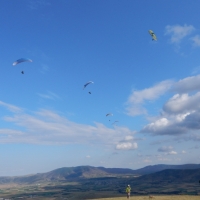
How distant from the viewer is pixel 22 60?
46.9 metres

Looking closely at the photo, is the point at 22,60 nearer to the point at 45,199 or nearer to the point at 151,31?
the point at 151,31

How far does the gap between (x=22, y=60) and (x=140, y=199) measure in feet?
112

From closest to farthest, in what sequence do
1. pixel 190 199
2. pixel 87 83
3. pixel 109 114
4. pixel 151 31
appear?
pixel 190 199
pixel 151 31
pixel 87 83
pixel 109 114

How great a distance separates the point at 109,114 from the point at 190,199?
110 ft

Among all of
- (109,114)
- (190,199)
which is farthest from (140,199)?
(109,114)

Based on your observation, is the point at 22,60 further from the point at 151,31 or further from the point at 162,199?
the point at 162,199

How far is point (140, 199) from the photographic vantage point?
41469 millimetres

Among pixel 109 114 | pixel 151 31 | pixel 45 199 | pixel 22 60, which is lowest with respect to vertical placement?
pixel 45 199

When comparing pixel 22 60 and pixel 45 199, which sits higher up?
pixel 22 60

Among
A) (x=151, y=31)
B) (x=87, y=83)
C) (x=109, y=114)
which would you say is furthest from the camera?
(x=109, y=114)

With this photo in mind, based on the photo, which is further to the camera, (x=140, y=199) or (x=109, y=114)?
(x=109, y=114)

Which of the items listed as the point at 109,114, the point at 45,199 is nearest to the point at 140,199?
the point at 109,114

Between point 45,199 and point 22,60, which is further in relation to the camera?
point 45,199

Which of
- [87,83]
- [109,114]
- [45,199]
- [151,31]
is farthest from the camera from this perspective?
[45,199]
